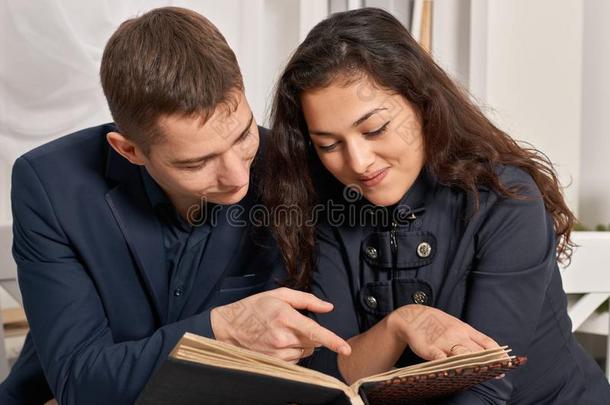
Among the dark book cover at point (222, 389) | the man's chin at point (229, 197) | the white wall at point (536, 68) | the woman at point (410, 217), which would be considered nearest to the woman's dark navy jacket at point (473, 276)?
the woman at point (410, 217)

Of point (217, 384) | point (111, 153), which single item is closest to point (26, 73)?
point (111, 153)

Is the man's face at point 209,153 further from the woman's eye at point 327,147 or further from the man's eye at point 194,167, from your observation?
the woman's eye at point 327,147

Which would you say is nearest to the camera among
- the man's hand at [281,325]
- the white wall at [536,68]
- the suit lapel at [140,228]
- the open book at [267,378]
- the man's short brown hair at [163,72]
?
the open book at [267,378]

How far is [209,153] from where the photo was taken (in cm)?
140

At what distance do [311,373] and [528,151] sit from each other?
30.0 inches

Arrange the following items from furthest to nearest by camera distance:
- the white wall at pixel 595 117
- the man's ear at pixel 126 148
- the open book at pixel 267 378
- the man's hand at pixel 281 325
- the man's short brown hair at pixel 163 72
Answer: the white wall at pixel 595 117 < the man's ear at pixel 126 148 < the man's short brown hair at pixel 163 72 < the man's hand at pixel 281 325 < the open book at pixel 267 378

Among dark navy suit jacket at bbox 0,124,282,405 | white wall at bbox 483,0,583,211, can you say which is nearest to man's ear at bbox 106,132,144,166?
dark navy suit jacket at bbox 0,124,282,405

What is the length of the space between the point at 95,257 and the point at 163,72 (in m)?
0.42

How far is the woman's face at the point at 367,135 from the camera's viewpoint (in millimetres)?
1388

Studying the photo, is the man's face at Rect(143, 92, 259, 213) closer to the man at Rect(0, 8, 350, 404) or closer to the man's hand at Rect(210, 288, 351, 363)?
the man at Rect(0, 8, 350, 404)

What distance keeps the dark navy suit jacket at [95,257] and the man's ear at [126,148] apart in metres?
0.11

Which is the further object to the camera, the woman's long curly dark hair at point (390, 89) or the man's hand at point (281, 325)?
the woman's long curly dark hair at point (390, 89)

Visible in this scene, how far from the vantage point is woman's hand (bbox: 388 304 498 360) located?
127 centimetres

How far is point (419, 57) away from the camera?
4.89ft
